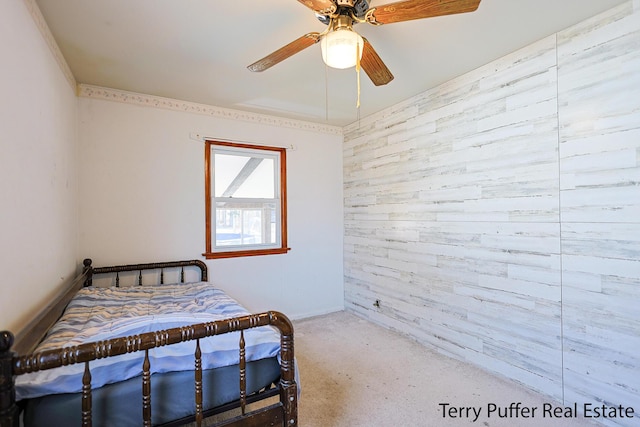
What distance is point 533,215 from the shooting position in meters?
2.22

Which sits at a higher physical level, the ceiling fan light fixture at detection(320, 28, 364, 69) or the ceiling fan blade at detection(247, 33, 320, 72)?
the ceiling fan blade at detection(247, 33, 320, 72)

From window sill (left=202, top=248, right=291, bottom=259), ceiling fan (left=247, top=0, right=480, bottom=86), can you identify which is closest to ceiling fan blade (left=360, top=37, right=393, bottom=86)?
ceiling fan (left=247, top=0, right=480, bottom=86)

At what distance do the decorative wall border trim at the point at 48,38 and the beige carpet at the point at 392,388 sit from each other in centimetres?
279

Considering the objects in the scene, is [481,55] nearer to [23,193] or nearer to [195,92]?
[195,92]

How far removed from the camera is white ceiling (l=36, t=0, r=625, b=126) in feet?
6.02

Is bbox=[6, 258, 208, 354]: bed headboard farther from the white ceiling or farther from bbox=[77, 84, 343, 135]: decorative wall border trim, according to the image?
the white ceiling

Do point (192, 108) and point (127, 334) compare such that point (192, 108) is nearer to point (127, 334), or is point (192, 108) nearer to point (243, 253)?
point (243, 253)

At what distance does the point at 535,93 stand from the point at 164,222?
11.0 feet

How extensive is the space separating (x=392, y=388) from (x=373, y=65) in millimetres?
2223

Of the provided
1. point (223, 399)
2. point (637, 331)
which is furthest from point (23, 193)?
point (637, 331)

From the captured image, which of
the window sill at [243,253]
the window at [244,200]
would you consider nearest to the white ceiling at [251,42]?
the window at [244,200]

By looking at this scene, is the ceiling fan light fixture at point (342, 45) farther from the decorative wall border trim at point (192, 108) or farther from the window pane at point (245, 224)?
the window pane at point (245, 224)

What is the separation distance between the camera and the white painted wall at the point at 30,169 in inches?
55.0

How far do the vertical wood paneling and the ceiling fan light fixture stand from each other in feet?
5.00
